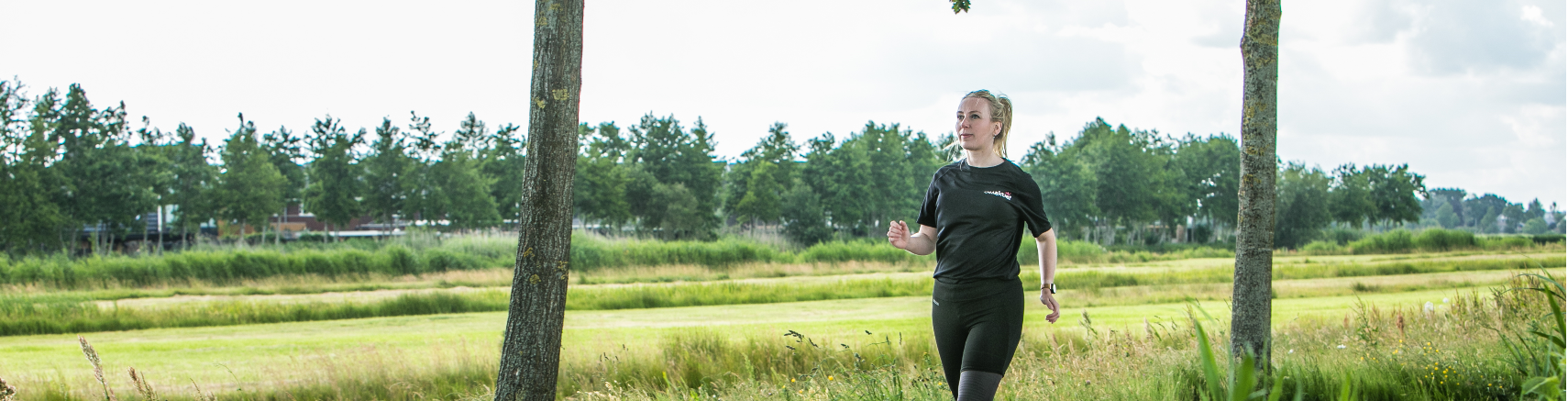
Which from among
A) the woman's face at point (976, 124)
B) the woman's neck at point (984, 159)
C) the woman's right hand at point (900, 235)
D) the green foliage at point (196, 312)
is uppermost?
the woman's face at point (976, 124)

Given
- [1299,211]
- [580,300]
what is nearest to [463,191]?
[580,300]

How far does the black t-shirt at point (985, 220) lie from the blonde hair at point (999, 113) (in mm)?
113

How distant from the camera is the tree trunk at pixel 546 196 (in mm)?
4391

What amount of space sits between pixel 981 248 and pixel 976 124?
48 centimetres

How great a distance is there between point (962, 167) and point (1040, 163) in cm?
6096

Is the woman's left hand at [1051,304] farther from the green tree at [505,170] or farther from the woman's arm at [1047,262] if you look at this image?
the green tree at [505,170]

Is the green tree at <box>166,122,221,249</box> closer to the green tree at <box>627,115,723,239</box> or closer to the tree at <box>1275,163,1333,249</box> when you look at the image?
the green tree at <box>627,115,723,239</box>

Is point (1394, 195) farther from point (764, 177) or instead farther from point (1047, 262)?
point (1047, 262)

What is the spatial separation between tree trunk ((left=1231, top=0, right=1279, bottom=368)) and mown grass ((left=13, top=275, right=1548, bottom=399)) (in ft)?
1.53

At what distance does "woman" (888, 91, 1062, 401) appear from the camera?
357cm

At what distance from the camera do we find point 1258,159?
202 inches

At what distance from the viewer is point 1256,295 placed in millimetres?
5246

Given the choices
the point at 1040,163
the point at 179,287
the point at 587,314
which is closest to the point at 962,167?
the point at 587,314

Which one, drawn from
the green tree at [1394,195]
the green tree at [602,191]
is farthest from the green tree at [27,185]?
the green tree at [1394,195]
